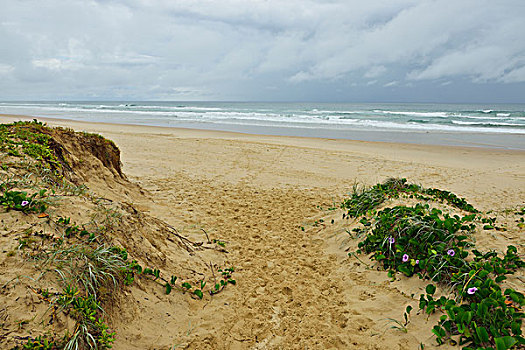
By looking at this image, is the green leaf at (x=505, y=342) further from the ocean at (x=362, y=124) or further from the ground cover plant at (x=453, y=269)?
the ocean at (x=362, y=124)

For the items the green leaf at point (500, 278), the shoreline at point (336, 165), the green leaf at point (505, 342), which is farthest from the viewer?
the shoreline at point (336, 165)

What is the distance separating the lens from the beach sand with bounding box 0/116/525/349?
2.90 m

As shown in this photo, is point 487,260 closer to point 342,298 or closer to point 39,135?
point 342,298

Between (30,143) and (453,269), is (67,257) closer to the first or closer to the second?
(30,143)

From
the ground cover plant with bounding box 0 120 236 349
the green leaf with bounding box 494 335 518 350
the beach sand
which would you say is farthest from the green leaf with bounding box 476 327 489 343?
the ground cover plant with bounding box 0 120 236 349

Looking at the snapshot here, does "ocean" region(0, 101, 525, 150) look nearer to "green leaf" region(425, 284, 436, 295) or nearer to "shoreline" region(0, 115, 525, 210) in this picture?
"shoreline" region(0, 115, 525, 210)

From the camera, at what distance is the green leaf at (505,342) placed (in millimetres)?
2197

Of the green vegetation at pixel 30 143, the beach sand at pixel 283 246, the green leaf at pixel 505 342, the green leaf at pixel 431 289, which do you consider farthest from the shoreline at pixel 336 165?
the green leaf at pixel 505 342

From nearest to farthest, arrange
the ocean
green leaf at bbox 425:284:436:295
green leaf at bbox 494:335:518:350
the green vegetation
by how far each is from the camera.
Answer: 1. green leaf at bbox 494:335:518:350
2. green leaf at bbox 425:284:436:295
3. the green vegetation
4. the ocean

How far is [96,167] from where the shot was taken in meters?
5.57

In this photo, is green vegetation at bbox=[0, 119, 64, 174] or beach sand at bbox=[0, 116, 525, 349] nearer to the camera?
beach sand at bbox=[0, 116, 525, 349]

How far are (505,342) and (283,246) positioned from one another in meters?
2.98

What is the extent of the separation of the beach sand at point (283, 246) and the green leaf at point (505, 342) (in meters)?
0.55

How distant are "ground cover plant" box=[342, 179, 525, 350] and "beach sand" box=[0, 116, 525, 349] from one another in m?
0.18
